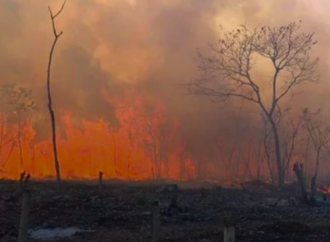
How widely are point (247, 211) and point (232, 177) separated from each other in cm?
3488

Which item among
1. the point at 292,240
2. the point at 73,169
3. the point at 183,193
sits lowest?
the point at 292,240

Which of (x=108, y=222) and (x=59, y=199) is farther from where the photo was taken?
(x=59, y=199)

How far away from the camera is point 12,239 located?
13641mm

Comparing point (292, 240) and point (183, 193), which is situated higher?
point (183, 193)

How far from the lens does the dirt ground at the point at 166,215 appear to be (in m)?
14.8

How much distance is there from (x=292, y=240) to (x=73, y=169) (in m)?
39.7

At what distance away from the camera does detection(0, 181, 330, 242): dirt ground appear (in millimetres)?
14812

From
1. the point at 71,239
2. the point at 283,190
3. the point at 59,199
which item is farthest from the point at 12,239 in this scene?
the point at 283,190

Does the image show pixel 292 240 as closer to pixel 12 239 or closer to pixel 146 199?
pixel 12 239

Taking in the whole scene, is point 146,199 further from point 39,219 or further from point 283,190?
point 283,190

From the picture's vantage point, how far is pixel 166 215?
1917 centimetres

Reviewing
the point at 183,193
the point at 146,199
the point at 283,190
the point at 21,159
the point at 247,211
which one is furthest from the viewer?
the point at 21,159

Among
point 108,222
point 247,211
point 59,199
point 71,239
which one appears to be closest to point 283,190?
point 247,211

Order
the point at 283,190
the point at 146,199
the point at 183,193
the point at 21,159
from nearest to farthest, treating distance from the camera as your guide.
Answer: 1. the point at 146,199
2. the point at 183,193
3. the point at 283,190
4. the point at 21,159
